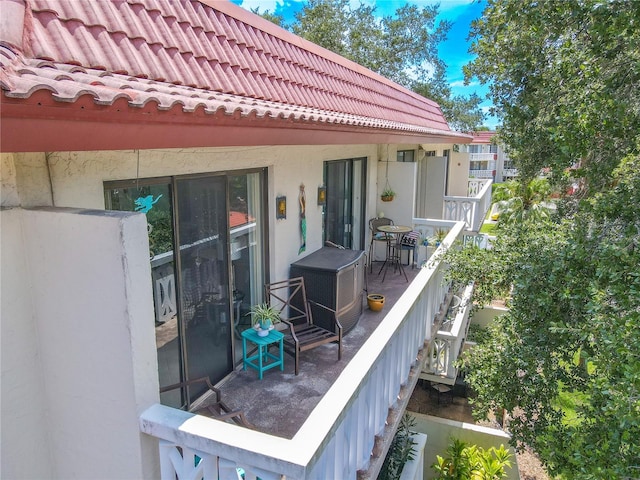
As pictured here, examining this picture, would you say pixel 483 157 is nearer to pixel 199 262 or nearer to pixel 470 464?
pixel 470 464

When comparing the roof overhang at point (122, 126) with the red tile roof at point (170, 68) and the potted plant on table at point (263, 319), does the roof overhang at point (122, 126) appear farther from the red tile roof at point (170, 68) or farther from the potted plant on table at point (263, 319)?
the potted plant on table at point (263, 319)

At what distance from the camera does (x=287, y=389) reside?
16.4 feet

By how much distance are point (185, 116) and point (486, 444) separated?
899 centimetres

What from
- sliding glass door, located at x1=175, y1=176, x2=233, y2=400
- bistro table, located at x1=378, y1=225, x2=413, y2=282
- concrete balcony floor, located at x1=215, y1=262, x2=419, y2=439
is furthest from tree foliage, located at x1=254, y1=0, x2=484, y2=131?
sliding glass door, located at x1=175, y1=176, x2=233, y2=400

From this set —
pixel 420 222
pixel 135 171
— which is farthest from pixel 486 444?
pixel 135 171

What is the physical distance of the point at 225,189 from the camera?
484 centimetres

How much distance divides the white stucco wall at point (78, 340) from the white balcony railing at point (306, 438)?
0.79 ft

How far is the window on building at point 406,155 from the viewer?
12.2 meters

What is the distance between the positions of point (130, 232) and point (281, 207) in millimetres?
3682

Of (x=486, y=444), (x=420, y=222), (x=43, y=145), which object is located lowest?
(x=486, y=444)

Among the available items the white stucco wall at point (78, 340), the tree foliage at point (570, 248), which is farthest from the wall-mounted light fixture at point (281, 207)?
the white stucco wall at point (78, 340)

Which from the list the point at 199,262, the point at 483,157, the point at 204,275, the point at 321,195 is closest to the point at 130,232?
the point at 199,262

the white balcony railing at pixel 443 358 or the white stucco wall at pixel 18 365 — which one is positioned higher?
the white stucco wall at pixel 18 365

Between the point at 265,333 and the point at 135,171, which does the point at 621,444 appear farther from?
the point at 135,171
